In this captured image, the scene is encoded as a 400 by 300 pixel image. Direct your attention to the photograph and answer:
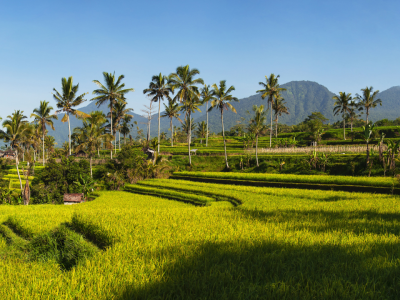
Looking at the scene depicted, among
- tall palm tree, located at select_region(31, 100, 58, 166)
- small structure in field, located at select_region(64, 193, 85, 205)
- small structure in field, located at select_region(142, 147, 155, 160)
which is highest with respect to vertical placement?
tall palm tree, located at select_region(31, 100, 58, 166)

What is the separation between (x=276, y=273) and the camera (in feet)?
11.6

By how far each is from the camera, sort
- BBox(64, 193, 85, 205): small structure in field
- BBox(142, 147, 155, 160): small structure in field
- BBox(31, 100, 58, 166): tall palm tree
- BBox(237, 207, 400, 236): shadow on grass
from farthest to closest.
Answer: BBox(31, 100, 58, 166): tall palm tree
BBox(142, 147, 155, 160): small structure in field
BBox(64, 193, 85, 205): small structure in field
BBox(237, 207, 400, 236): shadow on grass

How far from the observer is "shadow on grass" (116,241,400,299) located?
2.99 m

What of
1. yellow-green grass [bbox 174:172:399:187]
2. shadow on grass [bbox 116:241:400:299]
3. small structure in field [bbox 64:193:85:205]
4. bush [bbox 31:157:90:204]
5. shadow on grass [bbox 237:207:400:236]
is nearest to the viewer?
shadow on grass [bbox 116:241:400:299]

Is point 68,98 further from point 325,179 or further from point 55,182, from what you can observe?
point 325,179

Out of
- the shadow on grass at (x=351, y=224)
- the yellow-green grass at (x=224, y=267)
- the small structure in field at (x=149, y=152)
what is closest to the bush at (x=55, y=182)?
the small structure in field at (x=149, y=152)

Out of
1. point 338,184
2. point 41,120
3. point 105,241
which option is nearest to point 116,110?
point 41,120

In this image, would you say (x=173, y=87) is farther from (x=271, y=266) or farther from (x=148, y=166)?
(x=271, y=266)

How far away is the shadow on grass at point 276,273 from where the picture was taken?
299 cm

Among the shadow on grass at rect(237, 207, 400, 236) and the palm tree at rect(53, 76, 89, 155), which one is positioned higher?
the palm tree at rect(53, 76, 89, 155)

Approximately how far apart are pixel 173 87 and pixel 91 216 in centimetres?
A: 2767

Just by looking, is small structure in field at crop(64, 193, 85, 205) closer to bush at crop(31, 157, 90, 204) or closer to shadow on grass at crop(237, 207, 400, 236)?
bush at crop(31, 157, 90, 204)

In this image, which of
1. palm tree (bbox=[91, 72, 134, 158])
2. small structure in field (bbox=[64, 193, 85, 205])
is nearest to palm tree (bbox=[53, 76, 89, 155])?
palm tree (bbox=[91, 72, 134, 158])

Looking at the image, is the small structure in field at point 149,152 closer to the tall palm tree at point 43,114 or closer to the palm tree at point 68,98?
the palm tree at point 68,98
